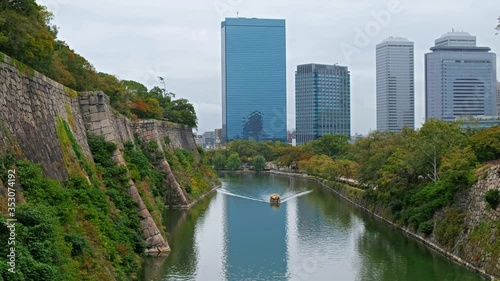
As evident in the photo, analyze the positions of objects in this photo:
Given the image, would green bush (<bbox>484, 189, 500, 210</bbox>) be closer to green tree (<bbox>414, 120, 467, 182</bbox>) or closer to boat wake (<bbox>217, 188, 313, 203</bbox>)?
green tree (<bbox>414, 120, 467, 182</bbox>)

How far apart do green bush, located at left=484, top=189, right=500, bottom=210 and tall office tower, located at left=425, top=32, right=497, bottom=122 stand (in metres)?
146

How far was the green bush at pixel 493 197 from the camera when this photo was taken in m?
23.8

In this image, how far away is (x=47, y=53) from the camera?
84.9 feet

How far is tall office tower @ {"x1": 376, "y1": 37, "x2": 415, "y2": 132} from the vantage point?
159 metres

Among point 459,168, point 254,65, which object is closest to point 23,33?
point 459,168

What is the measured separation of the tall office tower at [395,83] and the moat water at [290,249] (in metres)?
117

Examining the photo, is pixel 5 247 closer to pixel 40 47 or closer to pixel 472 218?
pixel 40 47

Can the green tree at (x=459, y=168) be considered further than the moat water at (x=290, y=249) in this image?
Yes

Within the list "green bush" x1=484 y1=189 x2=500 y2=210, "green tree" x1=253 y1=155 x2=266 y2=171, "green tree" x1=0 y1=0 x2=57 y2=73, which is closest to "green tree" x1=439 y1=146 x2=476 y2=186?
"green bush" x1=484 y1=189 x2=500 y2=210

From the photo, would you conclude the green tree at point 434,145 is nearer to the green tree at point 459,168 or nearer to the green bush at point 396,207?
the green bush at point 396,207

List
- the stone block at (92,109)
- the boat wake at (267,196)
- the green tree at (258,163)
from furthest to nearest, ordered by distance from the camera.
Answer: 1. the green tree at (258,163)
2. the boat wake at (267,196)
3. the stone block at (92,109)

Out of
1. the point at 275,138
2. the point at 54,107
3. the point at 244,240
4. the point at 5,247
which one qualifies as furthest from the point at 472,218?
the point at 275,138

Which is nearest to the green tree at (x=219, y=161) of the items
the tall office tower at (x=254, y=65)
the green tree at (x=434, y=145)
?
the tall office tower at (x=254, y=65)

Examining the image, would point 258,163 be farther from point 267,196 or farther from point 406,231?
point 406,231
